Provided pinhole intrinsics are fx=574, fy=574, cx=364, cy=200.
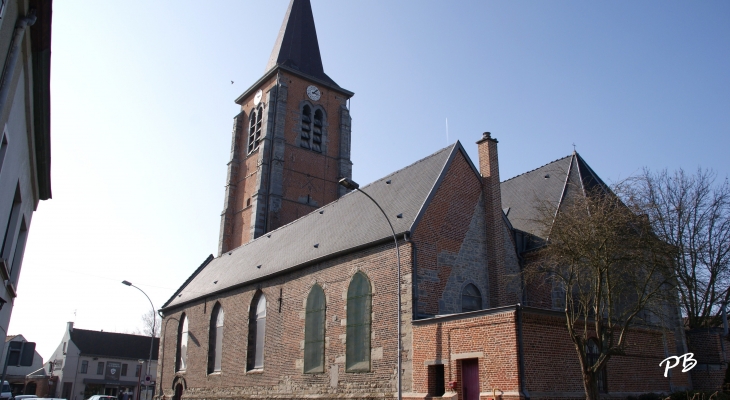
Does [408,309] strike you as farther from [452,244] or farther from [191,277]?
[191,277]

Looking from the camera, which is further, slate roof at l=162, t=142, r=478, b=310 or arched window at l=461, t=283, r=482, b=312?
slate roof at l=162, t=142, r=478, b=310

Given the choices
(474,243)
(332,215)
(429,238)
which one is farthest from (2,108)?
(332,215)

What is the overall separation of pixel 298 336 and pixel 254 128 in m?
23.9

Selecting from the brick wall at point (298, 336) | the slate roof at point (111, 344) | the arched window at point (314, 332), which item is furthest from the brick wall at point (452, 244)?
the slate roof at point (111, 344)

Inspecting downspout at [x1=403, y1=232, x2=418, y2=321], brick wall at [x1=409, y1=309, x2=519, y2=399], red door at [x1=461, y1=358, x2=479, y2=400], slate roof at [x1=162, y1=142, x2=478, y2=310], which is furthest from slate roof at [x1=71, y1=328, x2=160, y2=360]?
red door at [x1=461, y1=358, x2=479, y2=400]

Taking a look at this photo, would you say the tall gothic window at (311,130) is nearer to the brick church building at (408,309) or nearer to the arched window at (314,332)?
the brick church building at (408,309)

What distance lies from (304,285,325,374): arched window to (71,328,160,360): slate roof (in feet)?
128

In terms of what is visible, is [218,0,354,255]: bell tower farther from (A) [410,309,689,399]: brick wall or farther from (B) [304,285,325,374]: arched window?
(A) [410,309,689,399]: brick wall

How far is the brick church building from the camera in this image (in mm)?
14328

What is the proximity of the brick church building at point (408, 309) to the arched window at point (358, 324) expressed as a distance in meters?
0.05

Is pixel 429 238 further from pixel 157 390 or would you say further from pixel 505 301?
pixel 157 390

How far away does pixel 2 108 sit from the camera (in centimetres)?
746

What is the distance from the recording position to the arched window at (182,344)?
97.8ft

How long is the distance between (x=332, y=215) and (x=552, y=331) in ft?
40.4
